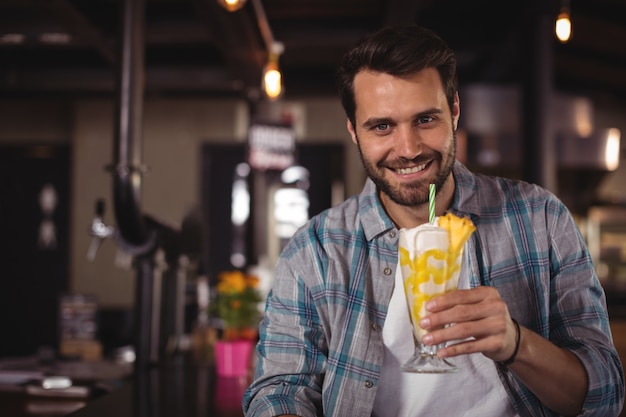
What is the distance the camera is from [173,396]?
7.91 ft

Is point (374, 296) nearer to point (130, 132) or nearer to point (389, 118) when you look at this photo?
point (389, 118)

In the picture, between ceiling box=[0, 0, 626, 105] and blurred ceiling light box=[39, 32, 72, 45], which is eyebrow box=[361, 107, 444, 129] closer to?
ceiling box=[0, 0, 626, 105]

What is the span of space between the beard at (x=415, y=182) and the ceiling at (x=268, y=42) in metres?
2.33

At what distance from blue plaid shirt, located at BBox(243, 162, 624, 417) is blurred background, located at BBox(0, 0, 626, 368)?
230 centimetres

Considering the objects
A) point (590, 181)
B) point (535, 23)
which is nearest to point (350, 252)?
point (535, 23)

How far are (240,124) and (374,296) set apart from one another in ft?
20.1

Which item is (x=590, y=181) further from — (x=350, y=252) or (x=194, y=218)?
(x=350, y=252)

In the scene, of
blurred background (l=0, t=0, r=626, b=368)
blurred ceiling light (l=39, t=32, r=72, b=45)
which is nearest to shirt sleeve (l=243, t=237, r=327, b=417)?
blurred background (l=0, t=0, r=626, b=368)

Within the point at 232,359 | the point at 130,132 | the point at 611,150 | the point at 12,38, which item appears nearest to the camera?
the point at 232,359

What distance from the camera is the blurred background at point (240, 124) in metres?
4.94

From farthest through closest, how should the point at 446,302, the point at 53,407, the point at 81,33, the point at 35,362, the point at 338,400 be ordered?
the point at 81,33 → the point at 35,362 → the point at 53,407 → the point at 338,400 → the point at 446,302

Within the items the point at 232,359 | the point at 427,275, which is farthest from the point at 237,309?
the point at 427,275

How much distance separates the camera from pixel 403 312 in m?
1.57

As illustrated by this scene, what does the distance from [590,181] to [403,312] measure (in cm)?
567
